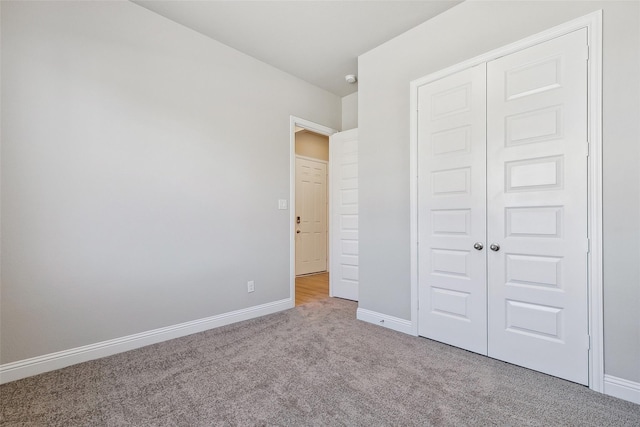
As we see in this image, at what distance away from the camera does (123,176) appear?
2.43 meters

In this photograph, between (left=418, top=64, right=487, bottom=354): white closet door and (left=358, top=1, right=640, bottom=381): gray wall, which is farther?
(left=418, top=64, right=487, bottom=354): white closet door

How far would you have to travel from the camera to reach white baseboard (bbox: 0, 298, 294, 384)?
2004 mm

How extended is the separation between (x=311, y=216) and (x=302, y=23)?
11.9 feet

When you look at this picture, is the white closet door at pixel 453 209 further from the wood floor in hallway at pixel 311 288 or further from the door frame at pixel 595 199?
the wood floor in hallway at pixel 311 288

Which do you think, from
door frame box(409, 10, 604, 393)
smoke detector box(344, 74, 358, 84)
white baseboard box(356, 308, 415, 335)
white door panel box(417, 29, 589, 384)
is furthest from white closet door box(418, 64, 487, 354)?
smoke detector box(344, 74, 358, 84)

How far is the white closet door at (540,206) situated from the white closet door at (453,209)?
0.09 m

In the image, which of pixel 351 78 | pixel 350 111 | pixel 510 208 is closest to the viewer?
pixel 510 208

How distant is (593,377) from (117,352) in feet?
11.1

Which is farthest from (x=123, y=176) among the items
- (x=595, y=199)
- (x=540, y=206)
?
(x=595, y=199)

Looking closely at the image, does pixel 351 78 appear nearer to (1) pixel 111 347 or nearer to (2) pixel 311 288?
(2) pixel 311 288

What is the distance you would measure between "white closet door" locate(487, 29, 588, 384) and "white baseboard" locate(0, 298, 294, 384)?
2415 mm

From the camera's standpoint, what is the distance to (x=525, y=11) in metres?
2.13

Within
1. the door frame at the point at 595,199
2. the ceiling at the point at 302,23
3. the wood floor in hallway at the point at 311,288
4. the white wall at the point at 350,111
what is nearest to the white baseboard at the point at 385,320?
the wood floor in hallway at the point at 311,288

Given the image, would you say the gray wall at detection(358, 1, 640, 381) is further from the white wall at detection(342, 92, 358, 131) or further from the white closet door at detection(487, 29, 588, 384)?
the white wall at detection(342, 92, 358, 131)
